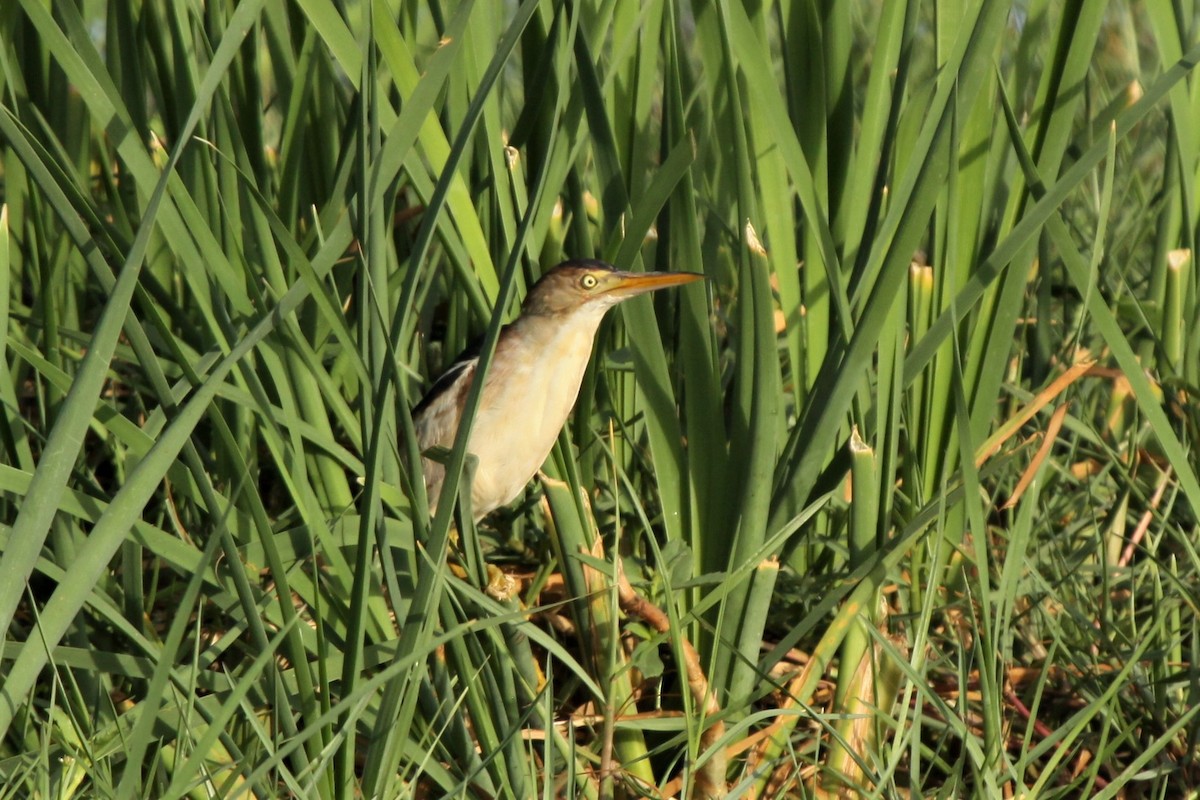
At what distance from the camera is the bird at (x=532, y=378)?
2.44m

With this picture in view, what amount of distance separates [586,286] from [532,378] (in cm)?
29

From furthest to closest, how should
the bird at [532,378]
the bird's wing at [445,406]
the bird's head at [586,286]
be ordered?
the bird's wing at [445,406], the bird at [532,378], the bird's head at [586,286]

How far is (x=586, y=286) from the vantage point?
2469mm

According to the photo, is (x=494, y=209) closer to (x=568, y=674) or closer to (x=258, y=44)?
(x=258, y=44)

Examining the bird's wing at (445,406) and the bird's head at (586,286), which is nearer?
the bird's head at (586,286)

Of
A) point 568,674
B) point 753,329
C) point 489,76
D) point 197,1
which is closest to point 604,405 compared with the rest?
point 568,674

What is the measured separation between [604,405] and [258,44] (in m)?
0.92

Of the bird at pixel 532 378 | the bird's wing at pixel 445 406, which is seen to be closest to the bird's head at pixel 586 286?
the bird at pixel 532 378

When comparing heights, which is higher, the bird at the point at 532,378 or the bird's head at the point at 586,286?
the bird's head at the point at 586,286

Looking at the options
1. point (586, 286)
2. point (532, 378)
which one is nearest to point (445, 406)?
point (532, 378)

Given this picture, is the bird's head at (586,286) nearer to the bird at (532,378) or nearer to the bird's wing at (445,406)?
the bird at (532,378)

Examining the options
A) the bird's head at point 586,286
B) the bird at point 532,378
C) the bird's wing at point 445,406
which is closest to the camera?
the bird's head at point 586,286

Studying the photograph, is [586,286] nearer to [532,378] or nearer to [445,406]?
[532,378]

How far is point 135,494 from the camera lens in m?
1.47
